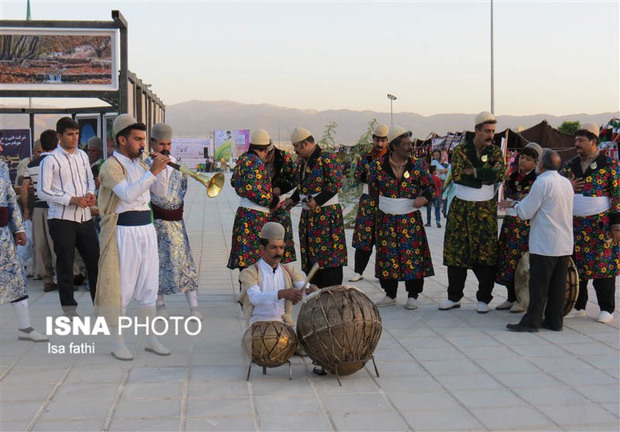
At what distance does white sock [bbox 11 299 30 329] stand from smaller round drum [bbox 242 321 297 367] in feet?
7.52

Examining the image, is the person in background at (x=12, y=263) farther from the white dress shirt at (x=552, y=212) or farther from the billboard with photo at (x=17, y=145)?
the billboard with photo at (x=17, y=145)

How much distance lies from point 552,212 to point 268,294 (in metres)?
2.94

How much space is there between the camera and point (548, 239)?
261 inches

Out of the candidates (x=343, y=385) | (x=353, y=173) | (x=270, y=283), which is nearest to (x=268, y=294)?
(x=270, y=283)

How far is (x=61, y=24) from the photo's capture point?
35.4 ft

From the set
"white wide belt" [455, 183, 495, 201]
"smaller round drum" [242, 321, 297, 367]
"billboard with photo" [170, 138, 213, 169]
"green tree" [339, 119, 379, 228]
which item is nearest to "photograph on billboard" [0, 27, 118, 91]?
"white wide belt" [455, 183, 495, 201]

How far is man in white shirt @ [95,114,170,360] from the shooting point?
5613mm

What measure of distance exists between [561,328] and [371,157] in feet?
12.7

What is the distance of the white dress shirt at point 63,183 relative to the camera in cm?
687

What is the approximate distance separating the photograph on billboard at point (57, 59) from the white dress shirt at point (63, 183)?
4042 mm

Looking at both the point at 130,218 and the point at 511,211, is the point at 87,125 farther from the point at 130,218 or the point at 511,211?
the point at 511,211

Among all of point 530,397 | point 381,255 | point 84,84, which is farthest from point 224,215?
point 530,397

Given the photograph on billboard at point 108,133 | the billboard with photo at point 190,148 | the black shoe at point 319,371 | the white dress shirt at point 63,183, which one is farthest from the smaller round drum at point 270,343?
the billboard with photo at point 190,148

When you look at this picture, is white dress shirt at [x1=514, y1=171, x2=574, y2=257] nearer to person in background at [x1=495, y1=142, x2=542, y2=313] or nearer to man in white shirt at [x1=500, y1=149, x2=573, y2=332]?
man in white shirt at [x1=500, y1=149, x2=573, y2=332]
